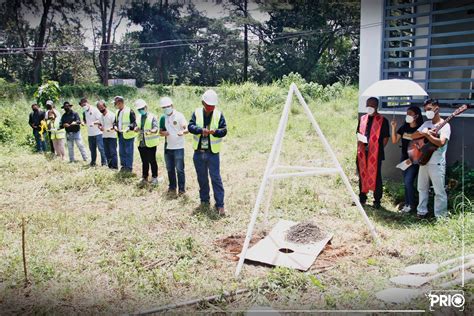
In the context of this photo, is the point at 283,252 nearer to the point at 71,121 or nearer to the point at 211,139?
the point at 211,139

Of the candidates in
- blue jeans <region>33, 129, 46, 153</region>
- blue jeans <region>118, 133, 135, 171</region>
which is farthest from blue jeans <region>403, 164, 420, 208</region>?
blue jeans <region>33, 129, 46, 153</region>

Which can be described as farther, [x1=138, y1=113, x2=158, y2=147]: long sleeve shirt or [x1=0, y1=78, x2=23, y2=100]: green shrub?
[x1=0, y1=78, x2=23, y2=100]: green shrub

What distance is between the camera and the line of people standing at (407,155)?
471 centimetres

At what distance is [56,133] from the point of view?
8.77 m

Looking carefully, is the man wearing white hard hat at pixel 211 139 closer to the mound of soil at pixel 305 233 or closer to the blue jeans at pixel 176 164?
the blue jeans at pixel 176 164

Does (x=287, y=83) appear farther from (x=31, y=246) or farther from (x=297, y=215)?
(x=31, y=246)

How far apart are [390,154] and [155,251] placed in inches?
159

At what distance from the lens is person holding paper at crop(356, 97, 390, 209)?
532 cm

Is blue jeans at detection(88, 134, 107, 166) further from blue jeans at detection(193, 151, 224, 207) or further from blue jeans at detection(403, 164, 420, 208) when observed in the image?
blue jeans at detection(403, 164, 420, 208)

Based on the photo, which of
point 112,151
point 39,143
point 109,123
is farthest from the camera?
point 39,143

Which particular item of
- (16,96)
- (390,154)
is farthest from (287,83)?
(390,154)

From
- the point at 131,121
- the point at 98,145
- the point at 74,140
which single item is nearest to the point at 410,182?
the point at 131,121

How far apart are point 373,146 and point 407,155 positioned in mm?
436

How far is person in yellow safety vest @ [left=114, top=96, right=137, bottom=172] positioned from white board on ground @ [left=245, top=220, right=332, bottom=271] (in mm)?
3768
